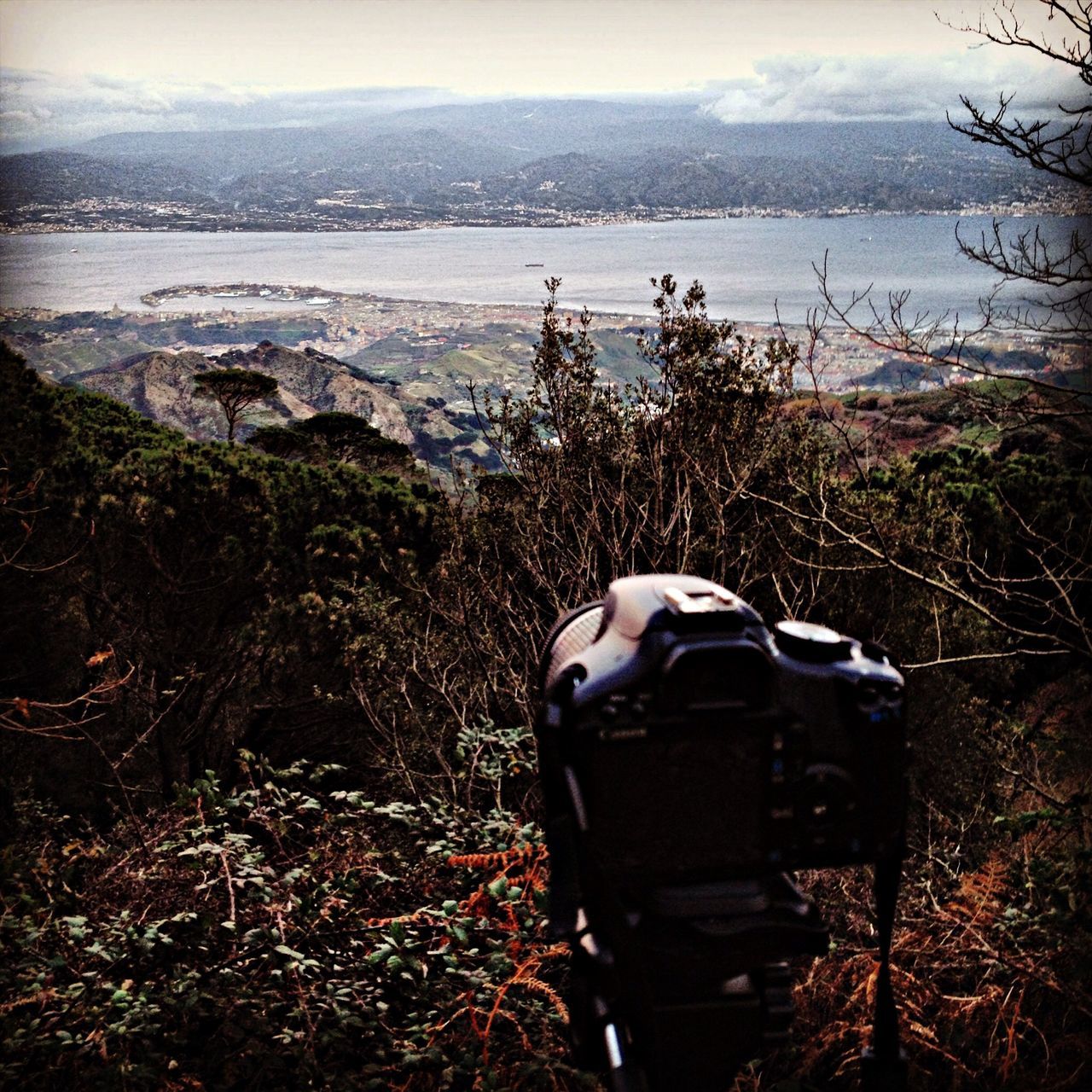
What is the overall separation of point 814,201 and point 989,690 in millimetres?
6856

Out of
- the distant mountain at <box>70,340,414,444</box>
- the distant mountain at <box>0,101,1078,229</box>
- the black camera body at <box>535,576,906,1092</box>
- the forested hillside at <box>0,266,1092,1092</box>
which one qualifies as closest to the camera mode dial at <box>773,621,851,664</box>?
the black camera body at <box>535,576,906,1092</box>

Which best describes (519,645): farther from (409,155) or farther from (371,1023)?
(409,155)

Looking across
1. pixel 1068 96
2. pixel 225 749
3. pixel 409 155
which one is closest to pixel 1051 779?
pixel 1068 96

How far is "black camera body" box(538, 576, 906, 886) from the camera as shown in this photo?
35.6 inches

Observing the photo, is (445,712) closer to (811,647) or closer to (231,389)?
(811,647)

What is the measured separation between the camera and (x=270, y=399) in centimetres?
1327

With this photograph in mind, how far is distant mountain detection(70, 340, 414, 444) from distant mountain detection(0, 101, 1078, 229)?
2.25 m

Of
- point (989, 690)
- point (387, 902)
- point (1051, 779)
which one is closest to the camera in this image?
point (387, 902)

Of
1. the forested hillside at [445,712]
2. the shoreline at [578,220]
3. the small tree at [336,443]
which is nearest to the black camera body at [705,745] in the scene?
the forested hillside at [445,712]

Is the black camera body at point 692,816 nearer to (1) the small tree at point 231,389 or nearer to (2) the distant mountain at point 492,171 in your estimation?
(2) the distant mountain at point 492,171

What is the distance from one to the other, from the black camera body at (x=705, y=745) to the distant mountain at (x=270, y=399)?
36.9ft

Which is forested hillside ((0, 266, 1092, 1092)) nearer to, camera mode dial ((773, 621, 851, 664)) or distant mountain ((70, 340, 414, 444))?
camera mode dial ((773, 621, 851, 664))

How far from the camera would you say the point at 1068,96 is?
325 cm

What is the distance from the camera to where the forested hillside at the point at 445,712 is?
6.84 ft
